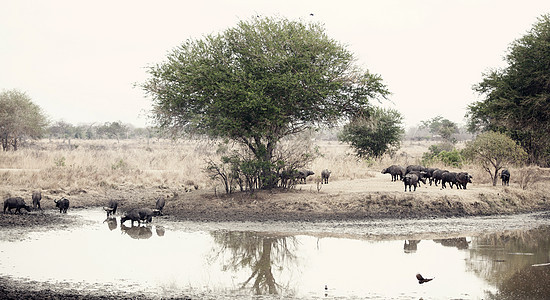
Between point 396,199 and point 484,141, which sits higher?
point 484,141

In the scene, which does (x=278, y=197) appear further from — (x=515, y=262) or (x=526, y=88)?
(x=526, y=88)

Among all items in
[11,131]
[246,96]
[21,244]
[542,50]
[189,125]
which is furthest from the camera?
[11,131]

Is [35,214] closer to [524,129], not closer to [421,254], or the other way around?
[421,254]

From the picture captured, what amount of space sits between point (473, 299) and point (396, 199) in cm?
1149

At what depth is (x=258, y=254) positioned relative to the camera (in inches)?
561

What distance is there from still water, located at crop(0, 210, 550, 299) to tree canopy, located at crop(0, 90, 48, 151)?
121 feet

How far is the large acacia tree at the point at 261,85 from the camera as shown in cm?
2153

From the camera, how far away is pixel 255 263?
43.8 feet

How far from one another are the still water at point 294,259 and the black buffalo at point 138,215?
266mm

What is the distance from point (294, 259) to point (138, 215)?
7.07 meters

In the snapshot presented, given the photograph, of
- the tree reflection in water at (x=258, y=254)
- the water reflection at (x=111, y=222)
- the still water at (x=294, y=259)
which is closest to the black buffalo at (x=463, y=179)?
the still water at (x=294, y=259)

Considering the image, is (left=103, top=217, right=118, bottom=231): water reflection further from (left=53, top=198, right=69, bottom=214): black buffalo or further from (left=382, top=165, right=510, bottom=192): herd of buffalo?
(left=382, top=165, right=510, bottom=192): herd of buffalo

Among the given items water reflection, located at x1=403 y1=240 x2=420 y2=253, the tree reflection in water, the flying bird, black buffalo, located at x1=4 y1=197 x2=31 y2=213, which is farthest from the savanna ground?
the flying bird

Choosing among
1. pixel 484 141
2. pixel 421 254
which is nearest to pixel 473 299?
pixel 421 254
